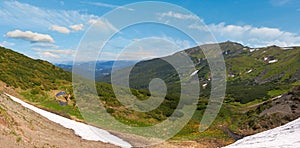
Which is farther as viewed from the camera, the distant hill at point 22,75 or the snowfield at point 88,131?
the distant hill at point 22,75

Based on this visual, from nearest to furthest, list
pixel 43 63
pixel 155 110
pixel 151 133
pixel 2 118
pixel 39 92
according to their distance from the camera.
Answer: pixel 2 118 → pixel 151 133 → pixel 39 92 → pixel 155 110 → pixel 43 63

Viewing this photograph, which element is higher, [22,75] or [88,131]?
[22,75]

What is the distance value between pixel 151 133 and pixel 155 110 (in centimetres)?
1714

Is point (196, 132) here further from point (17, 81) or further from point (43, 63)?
point (43, 63)

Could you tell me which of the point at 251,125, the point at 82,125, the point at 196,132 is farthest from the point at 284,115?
the point at 82,125

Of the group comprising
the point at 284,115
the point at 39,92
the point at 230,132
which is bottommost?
the point at 230,132

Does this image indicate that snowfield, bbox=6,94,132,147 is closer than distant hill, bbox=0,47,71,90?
Yes

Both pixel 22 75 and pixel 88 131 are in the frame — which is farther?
pixel 22 75

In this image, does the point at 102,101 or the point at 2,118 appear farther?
the point at 102,101

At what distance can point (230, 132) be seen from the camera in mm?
43656

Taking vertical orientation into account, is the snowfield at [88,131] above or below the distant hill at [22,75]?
below

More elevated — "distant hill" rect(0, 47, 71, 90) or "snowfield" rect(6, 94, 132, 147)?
"distant hill" rect(0, 47, 71, 90)

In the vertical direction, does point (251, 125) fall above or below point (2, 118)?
below

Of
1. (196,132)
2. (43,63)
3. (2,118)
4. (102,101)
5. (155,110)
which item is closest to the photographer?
(2,118)
